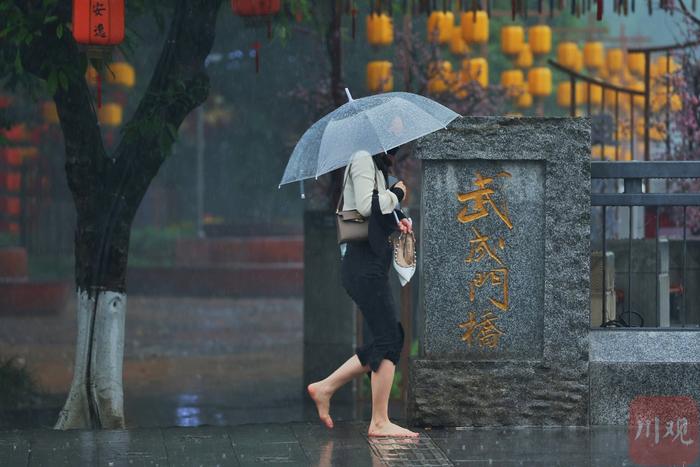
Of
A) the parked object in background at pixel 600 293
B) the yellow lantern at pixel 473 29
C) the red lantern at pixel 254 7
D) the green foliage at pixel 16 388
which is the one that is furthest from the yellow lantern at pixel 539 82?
the parked object in background at pixel 600 293

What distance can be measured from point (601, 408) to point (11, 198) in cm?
2633

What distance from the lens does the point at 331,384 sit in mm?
8648

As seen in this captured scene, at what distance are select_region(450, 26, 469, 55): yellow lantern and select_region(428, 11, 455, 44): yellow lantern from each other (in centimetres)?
108

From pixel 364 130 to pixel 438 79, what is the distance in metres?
13.7

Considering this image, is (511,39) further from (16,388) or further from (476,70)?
(16,388)

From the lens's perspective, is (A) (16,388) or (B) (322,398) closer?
(B) (322,398)

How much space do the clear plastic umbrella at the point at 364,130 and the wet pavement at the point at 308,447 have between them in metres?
1.52

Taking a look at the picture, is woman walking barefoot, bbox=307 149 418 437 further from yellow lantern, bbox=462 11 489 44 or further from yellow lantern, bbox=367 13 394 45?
yellow lantern, bbox=462 11 489 44

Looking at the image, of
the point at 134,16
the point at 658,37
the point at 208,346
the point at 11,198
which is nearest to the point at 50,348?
the point at 208,346

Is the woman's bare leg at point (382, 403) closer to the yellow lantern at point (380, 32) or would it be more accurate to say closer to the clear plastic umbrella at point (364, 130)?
the clear plastic umbrella at point (364, 130)

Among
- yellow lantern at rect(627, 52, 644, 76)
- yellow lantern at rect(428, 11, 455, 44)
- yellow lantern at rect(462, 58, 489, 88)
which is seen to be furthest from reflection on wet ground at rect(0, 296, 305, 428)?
yellow lantern at rect(627, 52, 644, 76)

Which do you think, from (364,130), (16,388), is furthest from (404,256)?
(16,388)

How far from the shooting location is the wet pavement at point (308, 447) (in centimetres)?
790

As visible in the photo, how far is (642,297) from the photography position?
1133 centimetres
